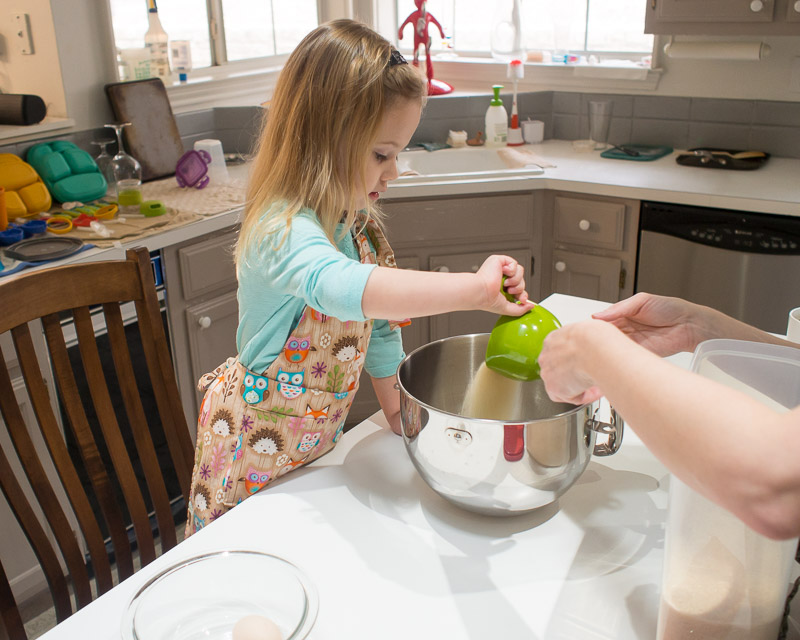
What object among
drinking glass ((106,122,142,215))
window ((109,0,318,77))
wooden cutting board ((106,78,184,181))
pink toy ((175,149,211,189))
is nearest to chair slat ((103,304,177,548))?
drinking glass ((106,122,142,215))

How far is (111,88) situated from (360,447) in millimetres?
1878

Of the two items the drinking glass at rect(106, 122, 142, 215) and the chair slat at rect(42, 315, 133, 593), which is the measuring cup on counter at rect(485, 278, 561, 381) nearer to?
the chair slat at rect(42, 315, 133, 593)

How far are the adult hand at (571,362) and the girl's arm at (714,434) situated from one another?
0.04 meters

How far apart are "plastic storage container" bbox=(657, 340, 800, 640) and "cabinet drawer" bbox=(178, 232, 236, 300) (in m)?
1.69

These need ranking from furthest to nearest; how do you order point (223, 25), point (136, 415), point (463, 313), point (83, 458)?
point (223, 25)
point (463, 313)
point (136, 415)
point (83, 458)

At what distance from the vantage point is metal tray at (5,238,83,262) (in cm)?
188

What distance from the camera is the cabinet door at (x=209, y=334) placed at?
89.0 inches

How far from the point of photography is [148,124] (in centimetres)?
262

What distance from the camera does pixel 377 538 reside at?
0.91 m

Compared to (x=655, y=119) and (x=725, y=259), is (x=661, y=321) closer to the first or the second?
(x=725, y=259)

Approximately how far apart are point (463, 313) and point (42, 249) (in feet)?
4.59

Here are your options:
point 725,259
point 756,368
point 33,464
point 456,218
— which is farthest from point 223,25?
point 756,368

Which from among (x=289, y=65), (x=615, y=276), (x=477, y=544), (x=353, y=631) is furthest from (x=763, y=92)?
(x=353, y=631)

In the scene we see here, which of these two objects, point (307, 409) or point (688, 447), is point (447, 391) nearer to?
point (307, 409)
